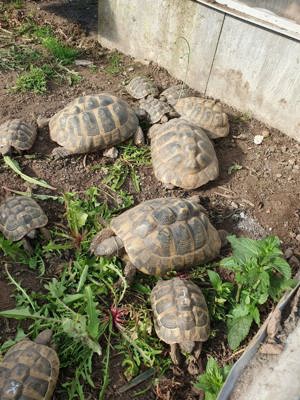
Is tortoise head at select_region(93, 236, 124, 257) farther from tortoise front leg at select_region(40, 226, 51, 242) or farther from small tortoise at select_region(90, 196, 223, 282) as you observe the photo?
tortoise front leg at select_region(40, 226, 51, 242)

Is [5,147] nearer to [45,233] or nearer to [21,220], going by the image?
[21,220]

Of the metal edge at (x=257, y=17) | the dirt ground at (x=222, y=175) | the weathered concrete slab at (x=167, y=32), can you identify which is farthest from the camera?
the weathered concrete slab at (x=167, y=32)

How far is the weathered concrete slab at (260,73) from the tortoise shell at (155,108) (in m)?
1.11

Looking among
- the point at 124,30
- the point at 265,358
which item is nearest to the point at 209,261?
the point at 265,358

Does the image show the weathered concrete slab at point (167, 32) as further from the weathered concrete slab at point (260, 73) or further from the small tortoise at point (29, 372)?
the small tortoise at point (29, 372)

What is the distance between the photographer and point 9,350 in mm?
2953

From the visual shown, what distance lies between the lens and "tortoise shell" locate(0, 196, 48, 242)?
3.67m

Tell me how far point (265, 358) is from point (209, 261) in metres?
1.27

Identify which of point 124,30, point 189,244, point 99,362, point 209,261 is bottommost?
point 99,362

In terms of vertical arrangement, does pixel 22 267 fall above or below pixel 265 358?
below

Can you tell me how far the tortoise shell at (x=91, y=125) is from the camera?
4.56 m

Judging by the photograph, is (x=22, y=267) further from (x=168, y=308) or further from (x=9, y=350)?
(x=168, y=308)

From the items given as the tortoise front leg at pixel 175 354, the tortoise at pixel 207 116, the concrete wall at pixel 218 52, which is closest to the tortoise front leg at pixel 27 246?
the tortoise front leg at pixel 175 354

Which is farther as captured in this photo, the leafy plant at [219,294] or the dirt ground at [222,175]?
the dirt ground at [222,175]
